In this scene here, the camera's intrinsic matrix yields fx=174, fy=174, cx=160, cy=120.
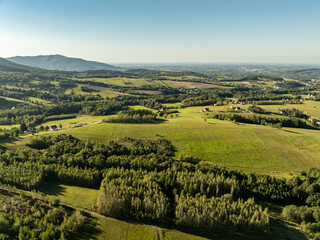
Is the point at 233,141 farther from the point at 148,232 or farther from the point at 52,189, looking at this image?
the point at 52,189

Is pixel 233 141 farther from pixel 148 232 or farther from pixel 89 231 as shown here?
pixel 89 231

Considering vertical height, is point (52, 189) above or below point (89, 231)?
above

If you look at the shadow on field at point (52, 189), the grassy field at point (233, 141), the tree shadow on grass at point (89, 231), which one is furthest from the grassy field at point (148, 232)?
the grassy field at point (233, 141)

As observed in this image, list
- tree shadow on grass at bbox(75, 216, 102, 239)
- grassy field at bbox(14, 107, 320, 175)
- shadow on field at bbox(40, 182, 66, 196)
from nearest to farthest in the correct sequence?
tree shadow on grass at bbox(75, 216, 102, 239)
shadow on field at bbox(40, 182, 66, 196)
grassy field at bbox(14, 107, 320, 175)

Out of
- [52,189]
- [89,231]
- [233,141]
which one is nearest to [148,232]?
[89,231]

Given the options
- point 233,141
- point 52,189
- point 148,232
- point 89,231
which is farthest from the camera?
point 233,141

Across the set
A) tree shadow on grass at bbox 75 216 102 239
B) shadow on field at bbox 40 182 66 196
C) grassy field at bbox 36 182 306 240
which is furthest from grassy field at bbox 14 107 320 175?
tree shadow on grass at bbox 75 216 102 239

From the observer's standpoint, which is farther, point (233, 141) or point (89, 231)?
point (233, 141)

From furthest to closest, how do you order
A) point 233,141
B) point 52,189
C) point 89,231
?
point 233,141, point 52,189, point 89,231

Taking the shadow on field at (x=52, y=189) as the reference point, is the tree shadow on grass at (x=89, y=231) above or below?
below

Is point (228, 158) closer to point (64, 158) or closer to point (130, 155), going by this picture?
point (130, 155)

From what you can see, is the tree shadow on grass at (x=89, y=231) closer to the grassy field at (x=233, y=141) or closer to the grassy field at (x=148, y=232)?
the grassy field at (x=148, y=232)

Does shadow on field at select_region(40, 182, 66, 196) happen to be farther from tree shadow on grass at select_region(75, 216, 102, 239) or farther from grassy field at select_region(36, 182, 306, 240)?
tree shadow on grass at select_region(75, 216, 102, 239)

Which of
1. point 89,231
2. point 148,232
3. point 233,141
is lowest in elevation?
point 89,231
